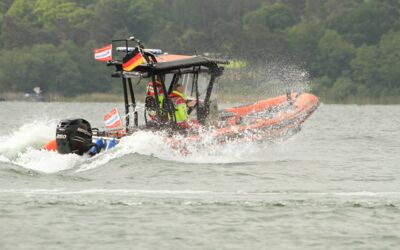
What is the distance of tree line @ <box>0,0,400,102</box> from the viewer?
98438mm

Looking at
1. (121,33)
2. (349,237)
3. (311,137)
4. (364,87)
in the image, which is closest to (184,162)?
(349,237)

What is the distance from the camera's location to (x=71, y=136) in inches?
854

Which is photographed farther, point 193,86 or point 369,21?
A: point 369,21

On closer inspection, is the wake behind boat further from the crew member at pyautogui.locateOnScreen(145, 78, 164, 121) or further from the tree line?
the tree line

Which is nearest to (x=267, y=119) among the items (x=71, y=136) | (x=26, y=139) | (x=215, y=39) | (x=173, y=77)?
(x=173, y=77)

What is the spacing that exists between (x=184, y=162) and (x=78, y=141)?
2016mm

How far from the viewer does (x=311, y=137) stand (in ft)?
112

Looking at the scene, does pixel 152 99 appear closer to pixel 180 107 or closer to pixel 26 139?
pixel 180 107

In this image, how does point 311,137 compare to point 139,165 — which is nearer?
point 139,165

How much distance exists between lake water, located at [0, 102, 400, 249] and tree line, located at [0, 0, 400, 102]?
62852 millimetres

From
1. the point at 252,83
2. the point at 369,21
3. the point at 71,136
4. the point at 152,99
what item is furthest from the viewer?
the point at 369,21

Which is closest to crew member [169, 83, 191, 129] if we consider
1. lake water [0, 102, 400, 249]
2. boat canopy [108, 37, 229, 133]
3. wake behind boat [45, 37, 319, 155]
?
wake behind boat [45, 37, 319, 155]

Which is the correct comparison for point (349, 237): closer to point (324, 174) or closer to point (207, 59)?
point (324, 174)

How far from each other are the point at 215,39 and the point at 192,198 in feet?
305
